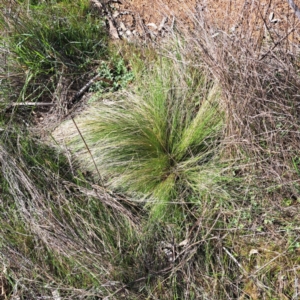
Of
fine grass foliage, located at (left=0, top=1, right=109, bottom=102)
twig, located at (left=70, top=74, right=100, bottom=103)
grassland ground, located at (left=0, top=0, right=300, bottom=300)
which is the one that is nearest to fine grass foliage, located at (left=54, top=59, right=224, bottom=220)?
grassland ground, located at (left=0, top=0, right=300, bottom=300)

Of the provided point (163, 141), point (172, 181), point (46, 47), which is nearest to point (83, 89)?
point (46, 47)

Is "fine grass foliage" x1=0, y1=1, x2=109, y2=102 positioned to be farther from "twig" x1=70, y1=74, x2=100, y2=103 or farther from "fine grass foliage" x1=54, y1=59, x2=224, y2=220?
"fine grass foliage" x1=54, y1=59, x2=224, y2=220

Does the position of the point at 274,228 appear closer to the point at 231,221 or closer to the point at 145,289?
the point at 231,221

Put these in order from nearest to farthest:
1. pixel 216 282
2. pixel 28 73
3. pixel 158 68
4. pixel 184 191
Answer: pixel 216 282 → pixel 184 191 → pixel 158 68 → pixel 28 73

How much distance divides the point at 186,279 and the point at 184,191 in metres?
0.50

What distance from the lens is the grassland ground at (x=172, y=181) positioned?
2.41 metres

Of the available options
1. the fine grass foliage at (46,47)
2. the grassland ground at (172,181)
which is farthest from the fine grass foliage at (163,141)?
the fine grass foliage at (46,47)

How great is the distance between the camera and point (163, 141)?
106 inches

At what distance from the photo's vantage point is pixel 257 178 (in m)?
2.48

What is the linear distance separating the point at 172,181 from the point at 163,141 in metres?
A: 0.25

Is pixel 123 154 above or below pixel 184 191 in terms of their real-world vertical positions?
above

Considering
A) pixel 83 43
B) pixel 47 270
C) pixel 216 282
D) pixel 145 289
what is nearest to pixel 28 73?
pixel 83 43

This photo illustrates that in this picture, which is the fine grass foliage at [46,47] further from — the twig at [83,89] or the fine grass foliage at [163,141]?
the fine grass foliage at [163,141]

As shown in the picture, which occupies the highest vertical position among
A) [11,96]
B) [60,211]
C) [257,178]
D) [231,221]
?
[11,96]
